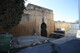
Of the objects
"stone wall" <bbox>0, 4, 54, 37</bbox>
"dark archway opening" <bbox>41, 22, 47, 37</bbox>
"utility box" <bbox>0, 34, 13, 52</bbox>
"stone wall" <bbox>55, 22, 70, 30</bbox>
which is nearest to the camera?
"utility box" <bbox>0, 34, 13, 52</bbox>

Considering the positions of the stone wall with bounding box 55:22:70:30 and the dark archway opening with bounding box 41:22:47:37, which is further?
the stone wall with bounding box 55:22:70:30

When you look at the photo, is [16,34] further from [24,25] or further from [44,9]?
[44,9]

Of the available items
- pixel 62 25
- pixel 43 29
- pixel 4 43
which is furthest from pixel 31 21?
pixel 62 25

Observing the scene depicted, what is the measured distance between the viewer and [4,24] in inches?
238

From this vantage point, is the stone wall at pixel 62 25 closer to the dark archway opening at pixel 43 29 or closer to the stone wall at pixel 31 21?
the stone wall at pixel 31 21

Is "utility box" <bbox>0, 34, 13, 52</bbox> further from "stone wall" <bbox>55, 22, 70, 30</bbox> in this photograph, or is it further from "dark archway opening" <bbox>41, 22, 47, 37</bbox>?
"stone wall" <bbox>55, 22, 70, 30</bbox>

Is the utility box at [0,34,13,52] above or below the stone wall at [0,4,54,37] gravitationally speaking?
below

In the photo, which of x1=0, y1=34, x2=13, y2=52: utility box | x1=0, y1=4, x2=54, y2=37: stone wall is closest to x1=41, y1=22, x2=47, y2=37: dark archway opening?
x1=0, y1=4, x2=54, y2=37: stone wall

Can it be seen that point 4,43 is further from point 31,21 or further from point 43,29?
point 43,29

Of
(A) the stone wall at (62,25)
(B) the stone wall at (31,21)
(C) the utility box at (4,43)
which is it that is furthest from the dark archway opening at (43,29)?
(C) the utility box at (4,43)

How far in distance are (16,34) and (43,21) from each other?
503 cm

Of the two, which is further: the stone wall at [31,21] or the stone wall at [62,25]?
the stone wall at [62,25]

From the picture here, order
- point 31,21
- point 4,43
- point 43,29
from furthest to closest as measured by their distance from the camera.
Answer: point 43,29 < point 31,21 < point 4,43

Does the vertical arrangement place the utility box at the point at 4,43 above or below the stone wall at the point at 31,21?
below
